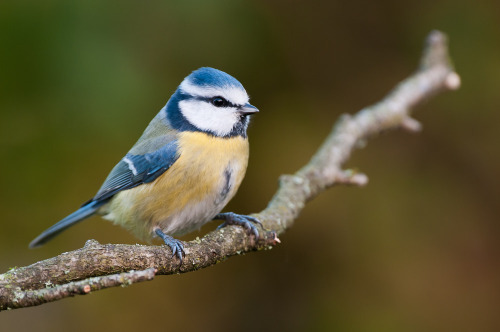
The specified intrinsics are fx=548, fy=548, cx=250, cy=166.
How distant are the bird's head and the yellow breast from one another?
0.13ft

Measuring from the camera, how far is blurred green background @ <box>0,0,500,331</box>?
2312mm

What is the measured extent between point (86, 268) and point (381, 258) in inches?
68.7

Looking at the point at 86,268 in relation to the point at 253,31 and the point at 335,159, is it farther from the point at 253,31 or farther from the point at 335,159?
the point at 253,31

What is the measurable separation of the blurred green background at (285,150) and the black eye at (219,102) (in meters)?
0.64

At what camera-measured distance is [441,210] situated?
8.84 feet

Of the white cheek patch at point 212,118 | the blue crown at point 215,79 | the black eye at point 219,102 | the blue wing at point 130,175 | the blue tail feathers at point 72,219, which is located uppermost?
the blue crown at point 215,79

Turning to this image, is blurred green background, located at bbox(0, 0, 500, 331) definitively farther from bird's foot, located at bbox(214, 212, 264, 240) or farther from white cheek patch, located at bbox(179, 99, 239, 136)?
bird's foot, located at bbox(214, 212, 264, 240)

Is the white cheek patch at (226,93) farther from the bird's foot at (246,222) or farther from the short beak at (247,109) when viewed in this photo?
the bird's foot at (246,222)

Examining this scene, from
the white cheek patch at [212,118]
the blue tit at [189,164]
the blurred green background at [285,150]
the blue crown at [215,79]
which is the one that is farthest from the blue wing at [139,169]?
the blurred green background at [285,150]

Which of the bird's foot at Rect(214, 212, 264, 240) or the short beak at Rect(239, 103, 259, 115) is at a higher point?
the short beak at Rect(239, 103, 259, 115)

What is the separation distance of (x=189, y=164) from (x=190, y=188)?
3.1 inches

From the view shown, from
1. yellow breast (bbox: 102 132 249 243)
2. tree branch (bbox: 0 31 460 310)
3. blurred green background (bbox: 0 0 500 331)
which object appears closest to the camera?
tree branch (bbox: 0 31 460 310)

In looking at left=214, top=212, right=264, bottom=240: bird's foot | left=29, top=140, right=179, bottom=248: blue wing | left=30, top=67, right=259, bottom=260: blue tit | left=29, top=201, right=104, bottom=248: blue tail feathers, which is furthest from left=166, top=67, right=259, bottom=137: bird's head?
left=29, top=201, right=104, bottom=248: blue tail feathers

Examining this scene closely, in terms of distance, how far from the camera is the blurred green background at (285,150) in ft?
7.59
